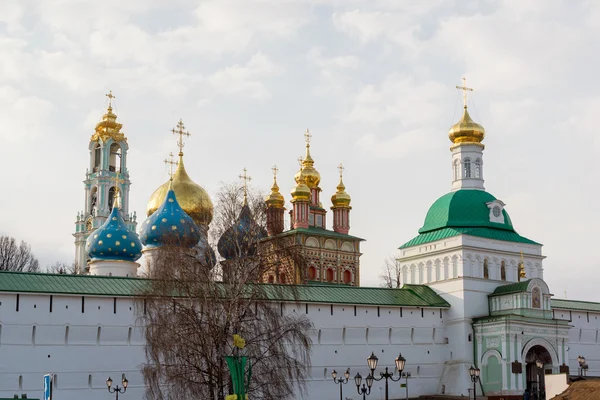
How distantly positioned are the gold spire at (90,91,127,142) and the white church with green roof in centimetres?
1538

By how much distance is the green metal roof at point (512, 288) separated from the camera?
108 ft

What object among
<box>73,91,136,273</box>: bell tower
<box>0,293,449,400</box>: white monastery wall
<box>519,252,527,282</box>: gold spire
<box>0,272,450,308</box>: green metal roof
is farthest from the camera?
<box>73,91,136,273</box>: bell tower

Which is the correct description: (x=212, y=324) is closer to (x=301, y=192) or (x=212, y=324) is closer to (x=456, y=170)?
(x=456, y=170)

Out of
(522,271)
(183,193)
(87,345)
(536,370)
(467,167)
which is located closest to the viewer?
(87,345)

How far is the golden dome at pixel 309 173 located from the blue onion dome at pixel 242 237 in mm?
24820

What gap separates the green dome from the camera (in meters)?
35.3

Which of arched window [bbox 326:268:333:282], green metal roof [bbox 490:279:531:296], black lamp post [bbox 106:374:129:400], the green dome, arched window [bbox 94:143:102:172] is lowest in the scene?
black lamp post [bbox 106:374:129:400]

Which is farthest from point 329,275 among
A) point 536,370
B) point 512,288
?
point 536,370

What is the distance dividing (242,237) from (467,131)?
17974mm

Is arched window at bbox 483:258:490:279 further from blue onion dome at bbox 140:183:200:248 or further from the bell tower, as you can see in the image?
the bell tower

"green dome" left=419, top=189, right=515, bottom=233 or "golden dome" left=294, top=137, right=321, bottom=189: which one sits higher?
"golden dome" left=294, top=137, right=321, bottom=189

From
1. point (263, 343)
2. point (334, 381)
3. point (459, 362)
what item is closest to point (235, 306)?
point (263, 343)

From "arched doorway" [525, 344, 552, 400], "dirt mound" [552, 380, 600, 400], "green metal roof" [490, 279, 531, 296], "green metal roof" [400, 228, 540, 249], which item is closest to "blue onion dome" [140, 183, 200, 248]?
"green metal roof" [400, 228, 540, 249]

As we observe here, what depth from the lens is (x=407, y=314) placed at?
109ft
